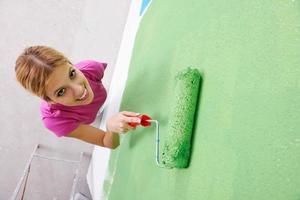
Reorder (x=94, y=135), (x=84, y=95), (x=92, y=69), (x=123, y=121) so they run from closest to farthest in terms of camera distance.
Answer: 1. (x=123, y=121)
2. (x=84, y=95)
3. (x=94, y=135)
4. (x=92, y=69)

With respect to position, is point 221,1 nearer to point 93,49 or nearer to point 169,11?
point 169,11

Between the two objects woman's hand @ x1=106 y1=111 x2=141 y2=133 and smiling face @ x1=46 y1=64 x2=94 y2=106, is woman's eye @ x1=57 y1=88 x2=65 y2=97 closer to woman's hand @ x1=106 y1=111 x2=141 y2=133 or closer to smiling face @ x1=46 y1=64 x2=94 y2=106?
smiling face @ x1=46 y1=64 x2=94 y2=106

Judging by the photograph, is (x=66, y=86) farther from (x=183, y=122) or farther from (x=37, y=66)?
(x=183, y=122)

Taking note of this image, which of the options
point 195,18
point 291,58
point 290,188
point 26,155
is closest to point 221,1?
point 195,18

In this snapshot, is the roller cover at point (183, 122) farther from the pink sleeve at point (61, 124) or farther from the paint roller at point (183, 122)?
the pink sleeve at point (61, 124)

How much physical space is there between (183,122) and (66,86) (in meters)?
0.41

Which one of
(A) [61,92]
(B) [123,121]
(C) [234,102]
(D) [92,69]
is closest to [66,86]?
(A) [61,92]

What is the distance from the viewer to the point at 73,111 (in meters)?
1.10

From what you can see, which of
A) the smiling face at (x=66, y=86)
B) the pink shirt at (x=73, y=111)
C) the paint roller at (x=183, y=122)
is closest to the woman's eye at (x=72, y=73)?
the smiling face at (x=66, y=86)

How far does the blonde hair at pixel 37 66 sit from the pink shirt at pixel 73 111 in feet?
0.42

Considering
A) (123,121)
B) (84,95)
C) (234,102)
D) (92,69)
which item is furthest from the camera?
(92,69)

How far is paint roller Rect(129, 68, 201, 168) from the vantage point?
60cm

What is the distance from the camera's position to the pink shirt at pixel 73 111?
105 centimetres

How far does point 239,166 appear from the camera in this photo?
1.53 feet
